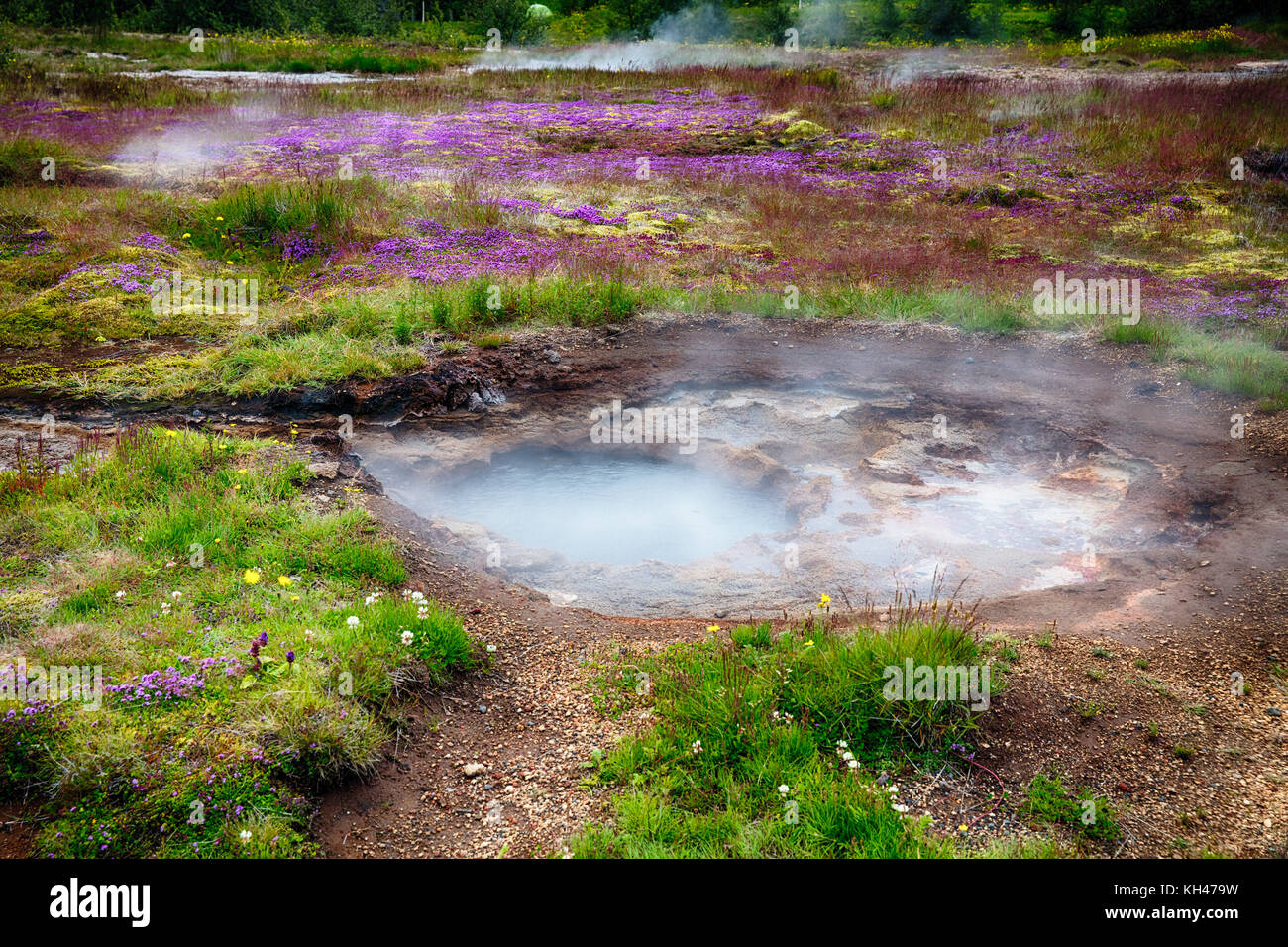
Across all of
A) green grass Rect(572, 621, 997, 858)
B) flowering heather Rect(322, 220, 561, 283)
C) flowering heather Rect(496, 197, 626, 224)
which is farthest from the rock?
flowering heather Rect(496, 197, 626, 224)

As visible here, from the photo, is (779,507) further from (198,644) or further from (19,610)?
(19,610)

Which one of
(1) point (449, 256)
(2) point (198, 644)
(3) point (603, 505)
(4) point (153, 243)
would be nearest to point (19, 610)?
(2) point (198, 644)

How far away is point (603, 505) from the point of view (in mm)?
8148

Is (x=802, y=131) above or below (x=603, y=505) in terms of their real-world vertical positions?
above

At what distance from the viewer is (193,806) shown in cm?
375

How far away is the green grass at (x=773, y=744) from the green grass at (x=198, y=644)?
1409 mm

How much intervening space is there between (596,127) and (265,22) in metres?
36.0

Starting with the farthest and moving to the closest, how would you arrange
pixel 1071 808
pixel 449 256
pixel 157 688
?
1. pixel 449 256
2. pixel 157 688
3. pixel 1071 808

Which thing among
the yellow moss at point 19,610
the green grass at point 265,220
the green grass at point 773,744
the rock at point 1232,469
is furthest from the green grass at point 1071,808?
the green grass at point 265,220

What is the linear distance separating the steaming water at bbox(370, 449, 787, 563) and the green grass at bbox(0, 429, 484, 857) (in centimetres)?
150

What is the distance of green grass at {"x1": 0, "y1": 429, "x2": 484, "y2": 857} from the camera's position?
150 inches

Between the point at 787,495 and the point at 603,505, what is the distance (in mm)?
1894

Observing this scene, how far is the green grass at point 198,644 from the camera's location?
381cm

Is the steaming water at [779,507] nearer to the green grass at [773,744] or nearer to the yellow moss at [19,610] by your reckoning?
the green grass at [773,744]
